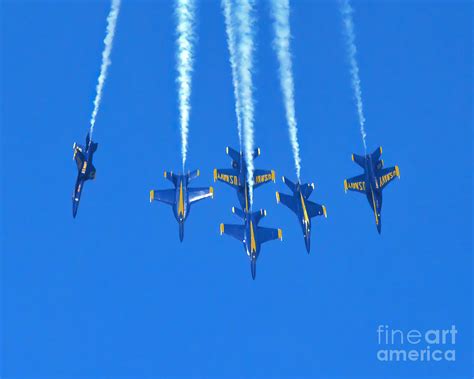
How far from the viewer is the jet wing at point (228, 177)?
125ft

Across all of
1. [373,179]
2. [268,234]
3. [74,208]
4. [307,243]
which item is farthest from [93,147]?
[373,179]

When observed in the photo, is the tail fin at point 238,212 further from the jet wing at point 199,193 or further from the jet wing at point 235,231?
the jet wing at point 199,193

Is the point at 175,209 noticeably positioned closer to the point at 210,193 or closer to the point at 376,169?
the point at 210,193

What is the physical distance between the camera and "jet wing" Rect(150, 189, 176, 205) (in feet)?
124

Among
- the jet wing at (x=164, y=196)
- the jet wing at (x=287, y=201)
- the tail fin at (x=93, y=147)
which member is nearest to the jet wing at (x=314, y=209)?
the jet wing at (x=287, y=201)

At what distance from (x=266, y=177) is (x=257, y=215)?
2.52m

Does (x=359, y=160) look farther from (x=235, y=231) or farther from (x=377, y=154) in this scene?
(x=235, y=231)

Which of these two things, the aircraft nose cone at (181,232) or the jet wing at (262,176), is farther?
the jet wing at (262,176)

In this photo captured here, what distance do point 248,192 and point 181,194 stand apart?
10.2 feet

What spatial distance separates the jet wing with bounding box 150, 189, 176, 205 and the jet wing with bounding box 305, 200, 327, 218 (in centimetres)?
628

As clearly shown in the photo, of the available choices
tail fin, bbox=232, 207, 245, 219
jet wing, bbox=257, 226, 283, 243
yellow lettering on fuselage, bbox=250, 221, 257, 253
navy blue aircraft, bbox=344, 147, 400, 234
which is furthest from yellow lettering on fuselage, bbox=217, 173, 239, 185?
navy blue aircraft, bbox=344, 147, 400, 234

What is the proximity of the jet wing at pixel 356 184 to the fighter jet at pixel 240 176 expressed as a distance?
3.62m

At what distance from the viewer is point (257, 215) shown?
122 ft

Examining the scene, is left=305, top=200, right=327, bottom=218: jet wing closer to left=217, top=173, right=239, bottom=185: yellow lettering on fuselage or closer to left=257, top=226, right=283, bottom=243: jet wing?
left=257, top=226, right=283, bottom=243: jet wing
